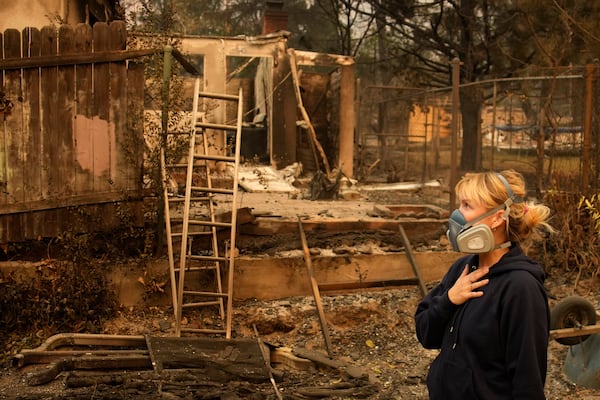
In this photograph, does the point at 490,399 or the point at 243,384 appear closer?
the point at 490,399

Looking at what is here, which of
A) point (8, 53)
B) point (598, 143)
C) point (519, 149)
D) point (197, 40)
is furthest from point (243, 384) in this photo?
point (197, 40)

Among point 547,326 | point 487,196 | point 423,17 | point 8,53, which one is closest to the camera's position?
point 547,326

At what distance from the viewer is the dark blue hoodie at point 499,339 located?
2.50m

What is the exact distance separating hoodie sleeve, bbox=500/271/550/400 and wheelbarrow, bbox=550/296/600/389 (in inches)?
148

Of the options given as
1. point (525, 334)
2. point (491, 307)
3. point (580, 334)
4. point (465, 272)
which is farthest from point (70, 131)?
point (525, 334)

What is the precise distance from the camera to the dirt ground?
18.7 ft

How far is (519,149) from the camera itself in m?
13.7

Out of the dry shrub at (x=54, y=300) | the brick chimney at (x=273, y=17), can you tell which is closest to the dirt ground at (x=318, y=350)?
the dry shrub at (x=54, y=300)

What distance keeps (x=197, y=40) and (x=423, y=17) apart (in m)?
7.85

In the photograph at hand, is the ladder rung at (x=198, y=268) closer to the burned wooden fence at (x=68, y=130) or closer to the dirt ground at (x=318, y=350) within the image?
the dirt ground at (x=318, y=350)

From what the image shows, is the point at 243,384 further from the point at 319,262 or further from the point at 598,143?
the point at 598,143

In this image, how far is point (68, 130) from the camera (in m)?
7.50

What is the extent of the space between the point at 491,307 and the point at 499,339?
124 mm

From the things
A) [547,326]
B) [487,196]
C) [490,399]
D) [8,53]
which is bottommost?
[490,399]
